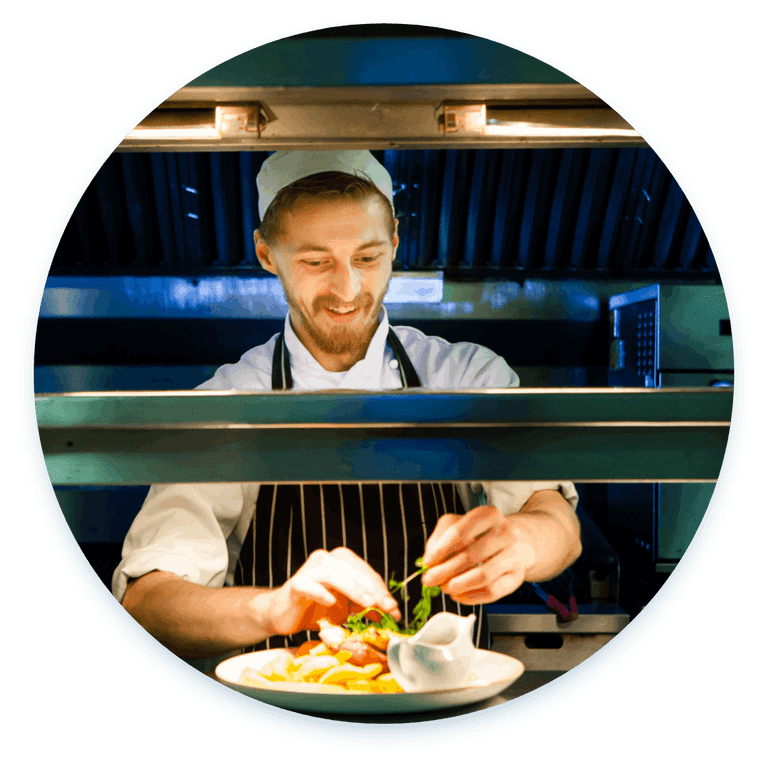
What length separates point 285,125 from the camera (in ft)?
3.59

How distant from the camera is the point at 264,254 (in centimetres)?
112

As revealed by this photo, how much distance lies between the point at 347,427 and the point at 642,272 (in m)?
0.57

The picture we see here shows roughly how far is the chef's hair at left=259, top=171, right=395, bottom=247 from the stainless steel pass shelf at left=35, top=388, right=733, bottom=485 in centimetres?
30

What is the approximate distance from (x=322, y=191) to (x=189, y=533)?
0.56 m

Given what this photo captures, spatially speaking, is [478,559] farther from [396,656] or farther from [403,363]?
[403,363]

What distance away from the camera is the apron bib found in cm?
110

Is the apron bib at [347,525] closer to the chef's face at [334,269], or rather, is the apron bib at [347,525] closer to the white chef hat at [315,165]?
the chef's face at [334,269]

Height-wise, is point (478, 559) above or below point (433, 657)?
above

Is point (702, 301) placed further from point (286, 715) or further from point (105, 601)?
point (105, 601)

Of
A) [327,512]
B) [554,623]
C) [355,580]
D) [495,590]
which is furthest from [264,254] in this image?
[554,623]

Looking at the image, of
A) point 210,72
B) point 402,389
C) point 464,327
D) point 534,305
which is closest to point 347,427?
point 402,389

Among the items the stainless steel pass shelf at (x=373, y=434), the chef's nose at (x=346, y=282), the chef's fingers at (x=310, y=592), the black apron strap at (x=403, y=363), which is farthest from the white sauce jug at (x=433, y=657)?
the chef's nose at (x=346, y=282)

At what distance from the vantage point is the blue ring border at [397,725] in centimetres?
105

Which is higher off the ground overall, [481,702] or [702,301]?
[702,301]
